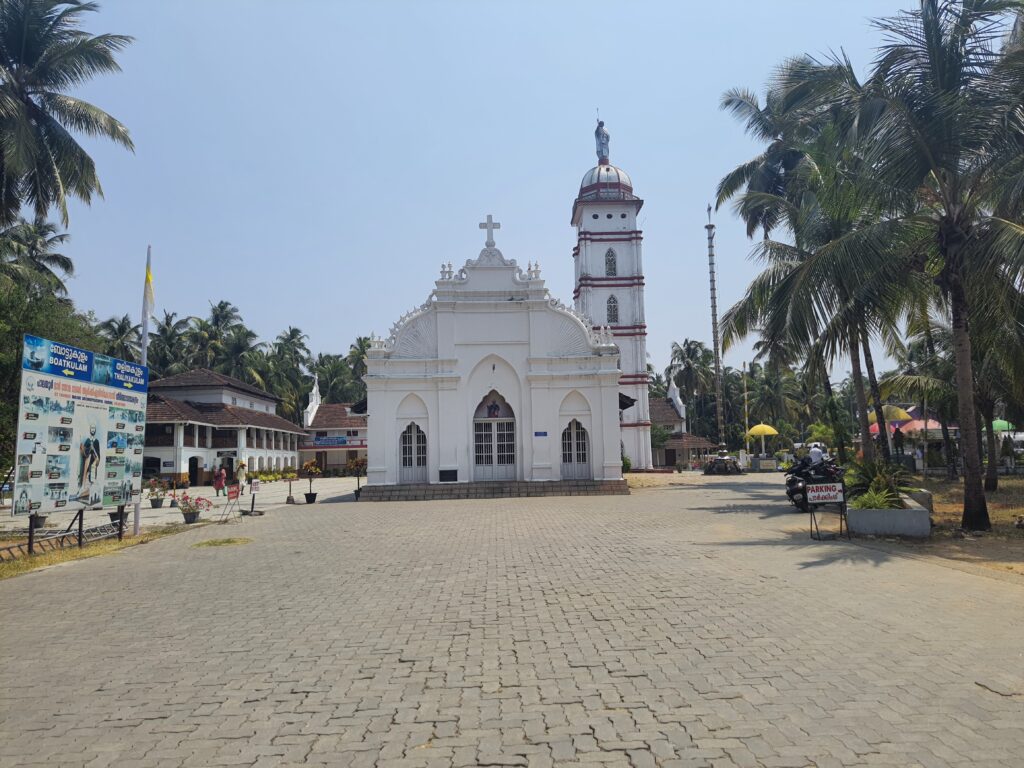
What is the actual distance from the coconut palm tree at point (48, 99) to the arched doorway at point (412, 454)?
473 inches

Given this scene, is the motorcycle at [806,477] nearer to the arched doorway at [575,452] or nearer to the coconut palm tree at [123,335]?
the arched doorway at [575,452]

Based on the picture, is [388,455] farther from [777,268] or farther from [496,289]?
[777,268]

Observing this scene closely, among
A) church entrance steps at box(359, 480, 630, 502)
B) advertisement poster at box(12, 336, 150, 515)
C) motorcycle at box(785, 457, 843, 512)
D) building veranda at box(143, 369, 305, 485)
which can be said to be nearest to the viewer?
advertisement poster at box(12, 336, 150, 515)

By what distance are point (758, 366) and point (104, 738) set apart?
74.5 m

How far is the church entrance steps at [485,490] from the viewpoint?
76.5 ft

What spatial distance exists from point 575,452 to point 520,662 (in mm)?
19964

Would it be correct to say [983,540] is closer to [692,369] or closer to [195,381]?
[195,381]

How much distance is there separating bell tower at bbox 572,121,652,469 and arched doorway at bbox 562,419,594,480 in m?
20.6

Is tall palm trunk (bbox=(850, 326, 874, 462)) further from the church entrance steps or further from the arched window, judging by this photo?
the arched window

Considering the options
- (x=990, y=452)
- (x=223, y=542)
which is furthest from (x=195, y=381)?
(x=990, y=452)

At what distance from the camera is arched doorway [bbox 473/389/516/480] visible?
25.1 m

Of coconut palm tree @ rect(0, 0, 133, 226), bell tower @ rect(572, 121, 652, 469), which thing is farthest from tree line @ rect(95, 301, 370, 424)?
coconut palm tree @ rect(0, 0, 133, 226)

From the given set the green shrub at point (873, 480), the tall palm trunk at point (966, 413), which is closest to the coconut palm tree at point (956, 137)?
the tall palm trunk at point (966, 413)

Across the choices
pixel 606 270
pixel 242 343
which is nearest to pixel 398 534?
pixel 606 270
